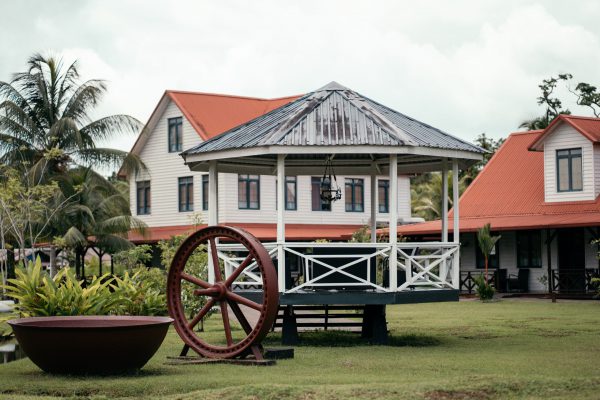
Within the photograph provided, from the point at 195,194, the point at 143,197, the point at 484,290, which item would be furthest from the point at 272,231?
the point at 484,290

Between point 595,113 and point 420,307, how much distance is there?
2159 centimetres

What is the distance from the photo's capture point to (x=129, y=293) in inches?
732

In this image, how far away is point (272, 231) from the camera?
146 ft

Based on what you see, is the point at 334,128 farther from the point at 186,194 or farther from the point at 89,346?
the point at 186,194

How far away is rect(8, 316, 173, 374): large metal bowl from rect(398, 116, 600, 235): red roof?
21187 millimetres

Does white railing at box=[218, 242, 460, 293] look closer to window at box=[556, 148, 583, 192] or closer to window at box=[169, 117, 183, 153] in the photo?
window at box=[556, 148, 583, 192]

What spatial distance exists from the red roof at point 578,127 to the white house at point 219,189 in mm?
11034

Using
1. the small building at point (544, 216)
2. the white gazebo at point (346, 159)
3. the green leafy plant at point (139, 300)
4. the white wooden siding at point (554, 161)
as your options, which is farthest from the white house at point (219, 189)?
the green leafy plant at point (139, 300)

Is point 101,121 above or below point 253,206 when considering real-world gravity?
above

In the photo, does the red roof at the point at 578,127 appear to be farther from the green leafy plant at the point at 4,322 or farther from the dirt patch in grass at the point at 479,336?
the green leafy plant at the point at 4,322

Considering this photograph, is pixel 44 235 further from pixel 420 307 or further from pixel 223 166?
pixel 223 166

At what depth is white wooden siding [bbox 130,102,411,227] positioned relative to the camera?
45219 mm

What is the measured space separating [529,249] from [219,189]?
45.6 ft

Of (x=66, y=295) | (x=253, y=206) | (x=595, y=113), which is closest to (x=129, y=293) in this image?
(x=66, y=295)
